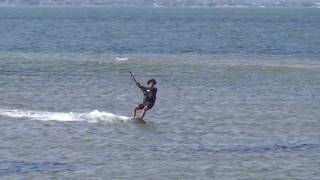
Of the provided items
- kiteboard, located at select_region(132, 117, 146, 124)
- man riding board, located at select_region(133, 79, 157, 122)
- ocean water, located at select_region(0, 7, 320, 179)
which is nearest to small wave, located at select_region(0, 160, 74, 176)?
ocean water, located at select_region(0, 7, 320, 179)

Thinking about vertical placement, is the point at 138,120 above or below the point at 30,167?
below

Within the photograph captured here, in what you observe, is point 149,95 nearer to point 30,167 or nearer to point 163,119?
point 163,119

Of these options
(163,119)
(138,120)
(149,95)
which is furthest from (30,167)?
(163,119)

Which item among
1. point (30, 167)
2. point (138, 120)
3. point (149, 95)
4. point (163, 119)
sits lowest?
point (163, 119)

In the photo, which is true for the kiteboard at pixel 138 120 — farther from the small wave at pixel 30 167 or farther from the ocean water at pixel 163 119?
the small wave at pixel 30 167

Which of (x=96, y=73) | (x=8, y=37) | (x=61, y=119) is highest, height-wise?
(x=61, y=119)

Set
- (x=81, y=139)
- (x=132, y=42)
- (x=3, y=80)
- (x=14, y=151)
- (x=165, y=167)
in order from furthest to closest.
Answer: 1. (x=132, y=42)
2. (x=3, y=80)
3. (x=81, y=139)
4. (x=14, y=151)
5. (x=165, y=167)

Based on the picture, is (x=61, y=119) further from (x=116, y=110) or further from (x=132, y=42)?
(x=132, y=42)

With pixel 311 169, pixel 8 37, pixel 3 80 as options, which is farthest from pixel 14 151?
pixel 8 37

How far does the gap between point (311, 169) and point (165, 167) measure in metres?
3.66

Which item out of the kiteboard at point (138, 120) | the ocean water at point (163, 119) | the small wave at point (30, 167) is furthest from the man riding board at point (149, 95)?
the small wave at point (30, 167)

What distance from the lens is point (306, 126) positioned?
34.7 meters

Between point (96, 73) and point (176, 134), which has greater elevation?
point (176, 134)

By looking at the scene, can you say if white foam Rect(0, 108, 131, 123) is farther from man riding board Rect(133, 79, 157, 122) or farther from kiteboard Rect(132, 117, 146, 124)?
man riding board Rect(133, 79, 157, 122)
